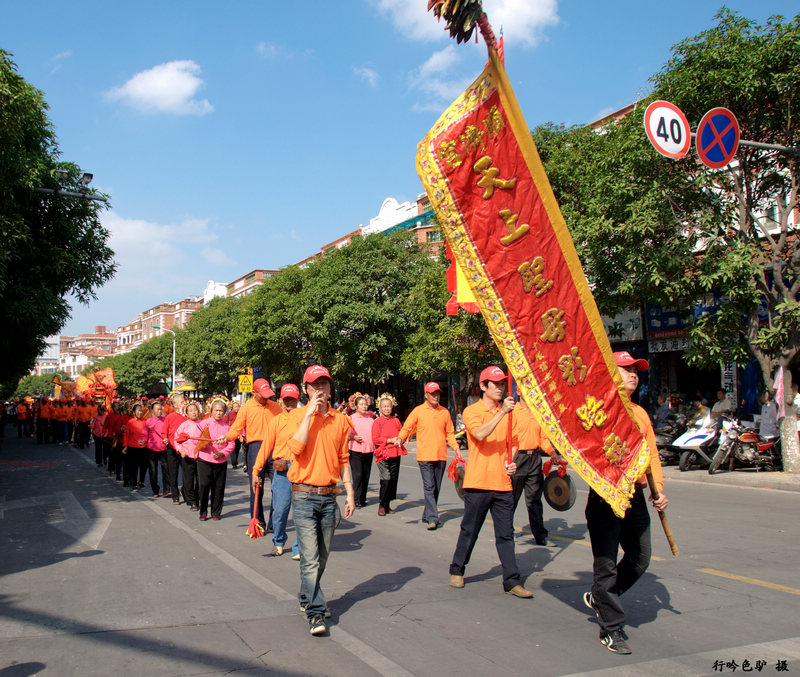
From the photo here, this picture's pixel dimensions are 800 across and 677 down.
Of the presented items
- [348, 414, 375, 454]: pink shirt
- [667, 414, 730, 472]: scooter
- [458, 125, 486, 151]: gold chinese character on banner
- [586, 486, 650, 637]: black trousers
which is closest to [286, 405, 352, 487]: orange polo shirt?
[586, 486, 650, 637]: black trousers

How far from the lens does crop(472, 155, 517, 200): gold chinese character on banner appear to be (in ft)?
12.8

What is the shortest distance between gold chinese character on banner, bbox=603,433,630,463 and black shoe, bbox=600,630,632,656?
3.63ft

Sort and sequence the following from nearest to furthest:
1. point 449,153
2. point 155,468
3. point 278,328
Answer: point 449,153
point 155,468
point 278,328

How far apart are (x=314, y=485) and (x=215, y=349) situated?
50759mm

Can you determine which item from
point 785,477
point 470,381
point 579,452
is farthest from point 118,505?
point 470,381

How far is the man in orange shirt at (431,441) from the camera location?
884 cm

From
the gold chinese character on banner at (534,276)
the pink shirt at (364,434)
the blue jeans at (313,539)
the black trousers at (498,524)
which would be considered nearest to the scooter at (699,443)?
the pink shirt at (364,434)

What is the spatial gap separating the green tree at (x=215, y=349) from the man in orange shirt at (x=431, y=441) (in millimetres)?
43628

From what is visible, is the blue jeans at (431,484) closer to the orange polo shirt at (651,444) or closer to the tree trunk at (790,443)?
the orange polo shirt at (651,444)

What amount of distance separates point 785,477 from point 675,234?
5.63 metres

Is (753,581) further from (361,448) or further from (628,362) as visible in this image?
(361,448)

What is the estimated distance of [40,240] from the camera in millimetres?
14844

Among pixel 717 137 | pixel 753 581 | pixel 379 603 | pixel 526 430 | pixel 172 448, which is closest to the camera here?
pixel 379 603

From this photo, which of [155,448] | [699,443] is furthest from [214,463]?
[699,443]
